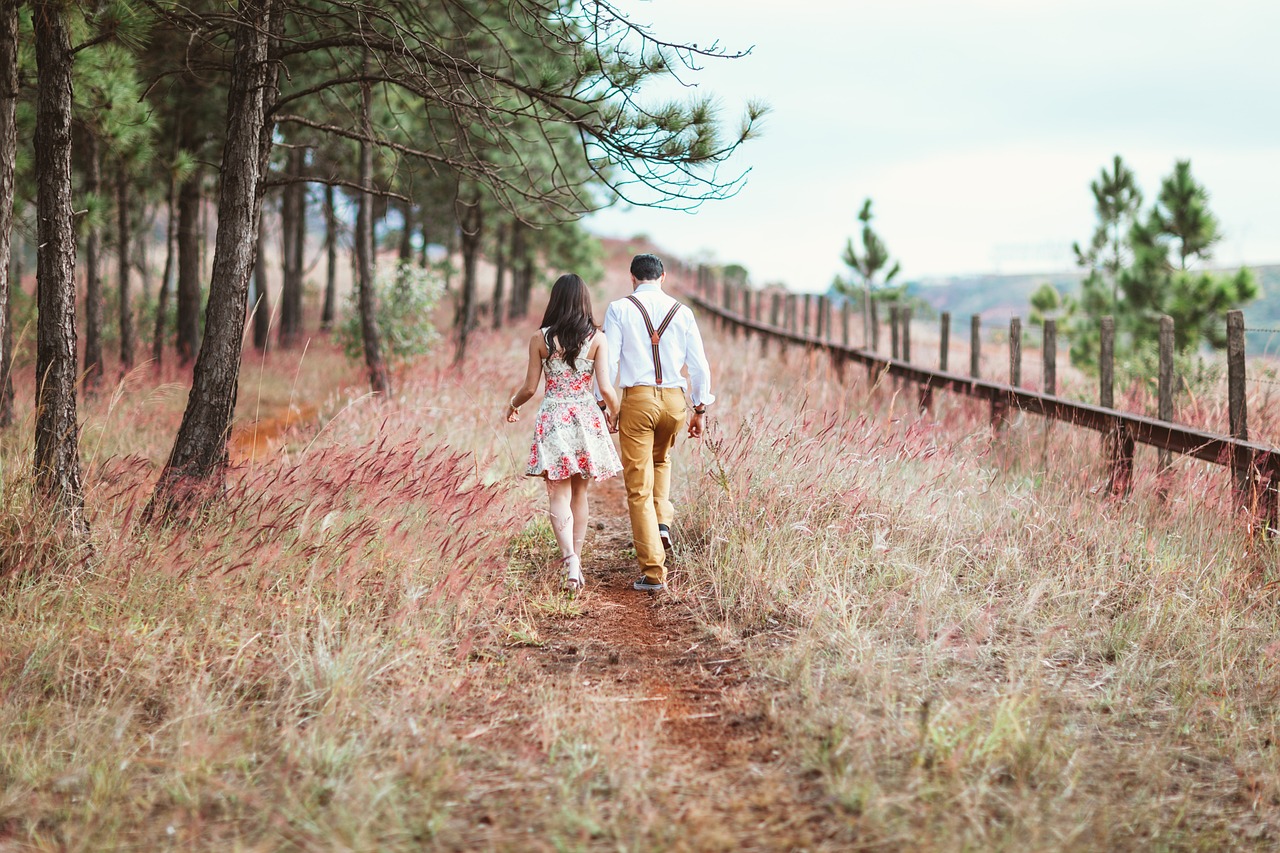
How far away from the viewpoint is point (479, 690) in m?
4.18

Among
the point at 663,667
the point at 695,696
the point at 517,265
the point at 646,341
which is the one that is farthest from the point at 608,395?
the point at 517,265

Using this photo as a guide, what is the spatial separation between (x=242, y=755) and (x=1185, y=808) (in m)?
3.23

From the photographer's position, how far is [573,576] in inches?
221

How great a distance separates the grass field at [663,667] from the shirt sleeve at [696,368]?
2.07 ft

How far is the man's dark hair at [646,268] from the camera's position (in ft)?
18.3

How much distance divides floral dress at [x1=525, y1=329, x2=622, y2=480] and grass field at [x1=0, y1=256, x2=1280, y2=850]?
0.55 metres

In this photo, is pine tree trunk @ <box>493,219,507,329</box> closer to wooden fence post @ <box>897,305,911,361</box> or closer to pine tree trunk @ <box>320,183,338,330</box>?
pine tree trunk @ <box>320,183,338,330</box>

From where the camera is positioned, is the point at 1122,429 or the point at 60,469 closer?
the point at 60,469

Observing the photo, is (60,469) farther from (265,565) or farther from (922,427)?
(922,427)

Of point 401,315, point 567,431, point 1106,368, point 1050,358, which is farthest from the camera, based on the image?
point 401,315

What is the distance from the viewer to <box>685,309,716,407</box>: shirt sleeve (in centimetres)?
566

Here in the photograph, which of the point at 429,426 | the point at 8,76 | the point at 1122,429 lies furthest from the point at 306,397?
the point at 1122,429

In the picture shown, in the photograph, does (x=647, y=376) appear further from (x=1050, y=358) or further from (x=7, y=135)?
(x=1050, y=358)

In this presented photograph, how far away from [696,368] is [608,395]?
1.84 feet
